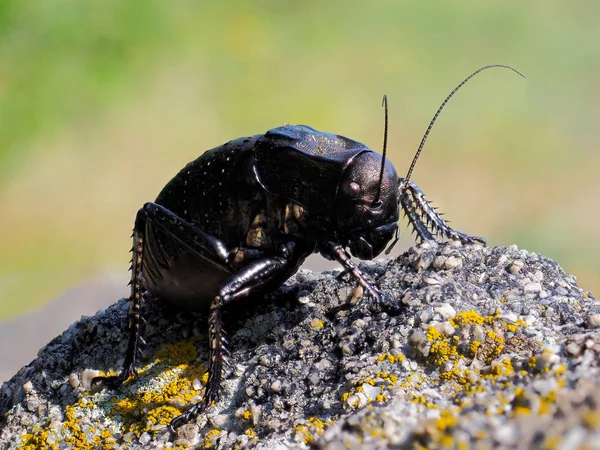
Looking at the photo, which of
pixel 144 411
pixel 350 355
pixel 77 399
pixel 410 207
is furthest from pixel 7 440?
pixel 410 207

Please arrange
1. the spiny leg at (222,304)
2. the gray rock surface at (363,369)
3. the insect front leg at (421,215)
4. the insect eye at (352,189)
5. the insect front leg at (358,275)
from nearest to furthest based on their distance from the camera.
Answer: the gray rock surface at (363,369), the spiny leg at (222,304), the insect front leg at (358,275), the insect eye at (352,189), the insect front leg at (421,215)

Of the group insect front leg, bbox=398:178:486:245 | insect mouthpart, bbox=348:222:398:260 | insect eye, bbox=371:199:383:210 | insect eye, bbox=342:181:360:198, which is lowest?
insect mouthpart, bbox=348:222:398:260

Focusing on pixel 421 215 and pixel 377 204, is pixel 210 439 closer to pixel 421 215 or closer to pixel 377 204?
pixel 377 204

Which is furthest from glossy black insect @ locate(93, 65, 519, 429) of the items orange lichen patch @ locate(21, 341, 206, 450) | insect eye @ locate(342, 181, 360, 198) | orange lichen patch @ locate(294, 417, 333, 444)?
orange lichen patch @ locate(294, 417, 333, 444)

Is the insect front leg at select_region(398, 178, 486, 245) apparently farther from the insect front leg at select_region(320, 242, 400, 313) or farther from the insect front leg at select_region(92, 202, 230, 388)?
Answer: the insect front leg at select_region(92, 202, 230, 388)

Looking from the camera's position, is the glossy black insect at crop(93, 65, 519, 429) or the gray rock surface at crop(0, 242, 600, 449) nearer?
the gray rock surface at crop(0, 242, 600, 449)

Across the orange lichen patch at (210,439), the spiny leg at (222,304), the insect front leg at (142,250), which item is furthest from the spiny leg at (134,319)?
the orange lichen patch at (210,439)

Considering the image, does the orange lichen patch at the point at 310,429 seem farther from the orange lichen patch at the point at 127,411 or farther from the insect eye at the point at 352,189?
the insect eye at the point at 352,189
